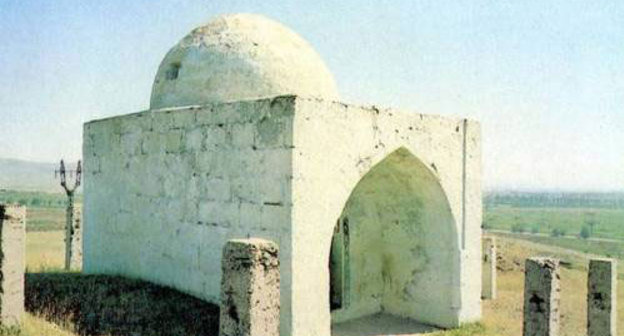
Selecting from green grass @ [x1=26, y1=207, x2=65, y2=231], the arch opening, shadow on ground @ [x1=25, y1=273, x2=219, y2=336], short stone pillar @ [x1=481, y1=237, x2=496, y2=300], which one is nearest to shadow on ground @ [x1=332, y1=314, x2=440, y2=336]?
the arch opening

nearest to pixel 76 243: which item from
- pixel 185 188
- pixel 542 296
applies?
pixel 185 188

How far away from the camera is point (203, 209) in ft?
28.5

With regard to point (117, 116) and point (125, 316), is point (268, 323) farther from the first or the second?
point (117, 116)

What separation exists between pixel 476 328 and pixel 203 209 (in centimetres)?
495

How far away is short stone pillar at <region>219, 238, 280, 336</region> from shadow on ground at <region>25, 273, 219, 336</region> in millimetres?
2473

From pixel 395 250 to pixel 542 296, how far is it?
3760mm

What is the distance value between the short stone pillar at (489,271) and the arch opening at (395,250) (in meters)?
4.04

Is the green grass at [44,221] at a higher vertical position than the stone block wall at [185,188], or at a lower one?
lower

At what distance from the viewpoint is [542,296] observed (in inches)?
292

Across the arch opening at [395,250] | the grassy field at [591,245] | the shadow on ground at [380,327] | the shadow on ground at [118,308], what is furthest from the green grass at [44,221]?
the shadow on ground at [380,327]

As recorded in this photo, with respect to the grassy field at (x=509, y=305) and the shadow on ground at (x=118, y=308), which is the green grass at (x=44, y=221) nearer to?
the grassy field at (x=509, y=305)

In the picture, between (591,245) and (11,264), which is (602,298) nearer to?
(11,264)

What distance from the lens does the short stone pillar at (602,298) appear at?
8922 mm

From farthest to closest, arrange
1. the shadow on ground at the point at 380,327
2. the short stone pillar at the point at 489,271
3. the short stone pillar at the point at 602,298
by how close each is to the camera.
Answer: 1. the short stone pillar at the point at 489,271
2. the shadow on ground at the point at 380,327
3. the short stone pillar at the point at 602,298
